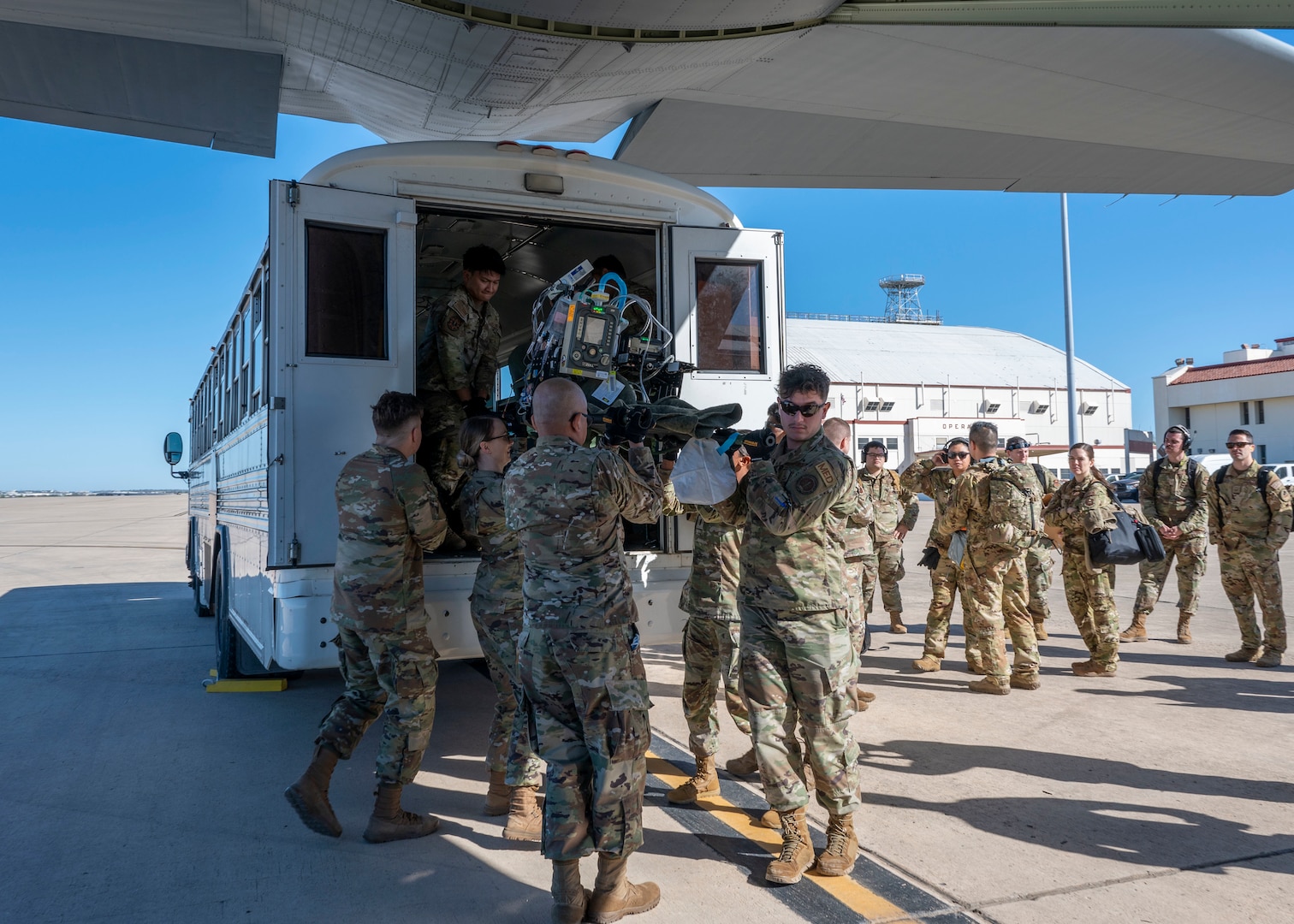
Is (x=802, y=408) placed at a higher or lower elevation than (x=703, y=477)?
higher

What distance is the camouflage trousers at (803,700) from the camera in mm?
3252

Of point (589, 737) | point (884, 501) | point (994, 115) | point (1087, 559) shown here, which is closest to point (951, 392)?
point (994, 115)

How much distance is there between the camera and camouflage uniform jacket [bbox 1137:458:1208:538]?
805 centimetres

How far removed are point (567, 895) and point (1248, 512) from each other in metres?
7.07

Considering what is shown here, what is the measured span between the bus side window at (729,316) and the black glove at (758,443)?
5.62ft

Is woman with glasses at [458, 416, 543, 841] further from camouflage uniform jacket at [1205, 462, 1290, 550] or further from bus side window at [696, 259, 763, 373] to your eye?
camouflage uniform jacket at [1205, 462, 1290, 550]

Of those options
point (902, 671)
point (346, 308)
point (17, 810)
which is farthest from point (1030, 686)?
point (17, 810)

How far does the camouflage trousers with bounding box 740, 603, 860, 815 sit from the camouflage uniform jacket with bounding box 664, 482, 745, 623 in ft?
2.33

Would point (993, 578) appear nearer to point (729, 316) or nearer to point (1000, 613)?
point (1000, 613)

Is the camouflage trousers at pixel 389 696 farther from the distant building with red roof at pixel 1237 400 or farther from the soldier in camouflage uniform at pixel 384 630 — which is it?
the distant building with red roof at pixel 1237 400

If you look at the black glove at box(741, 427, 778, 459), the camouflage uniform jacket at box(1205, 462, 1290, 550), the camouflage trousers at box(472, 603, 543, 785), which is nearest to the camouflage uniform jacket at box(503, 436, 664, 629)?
the black glove at box(741, 427, 778, 459)

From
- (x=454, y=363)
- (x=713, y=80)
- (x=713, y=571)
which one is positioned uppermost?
(x=713, y=80)

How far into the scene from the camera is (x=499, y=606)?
3818 mm

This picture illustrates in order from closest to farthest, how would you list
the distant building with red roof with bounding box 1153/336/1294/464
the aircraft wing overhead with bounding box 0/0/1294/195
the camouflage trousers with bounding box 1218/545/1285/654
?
the aircraft wing overhead with bounding box 0/0/1294/195
the camouflage trousers with bounding box 1218/545/1285/654
the distant building with red roof with bounding box 1153/336/1294/464
